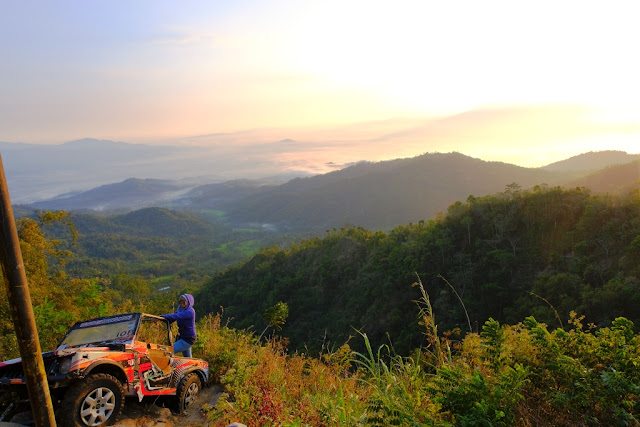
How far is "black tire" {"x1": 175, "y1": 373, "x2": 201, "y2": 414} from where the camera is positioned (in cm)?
519

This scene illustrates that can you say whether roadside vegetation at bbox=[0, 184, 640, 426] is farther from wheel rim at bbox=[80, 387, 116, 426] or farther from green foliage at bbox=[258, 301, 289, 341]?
wheel rim at bbox=[80, 387, 116, 426]

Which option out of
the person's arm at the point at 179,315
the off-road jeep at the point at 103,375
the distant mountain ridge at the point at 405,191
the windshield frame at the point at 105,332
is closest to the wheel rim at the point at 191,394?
the off-road jeep at the point at 103,375

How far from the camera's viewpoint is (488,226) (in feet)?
98.1

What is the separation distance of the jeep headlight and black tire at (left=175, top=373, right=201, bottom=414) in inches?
69.2

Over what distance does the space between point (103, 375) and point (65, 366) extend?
1.27 feet

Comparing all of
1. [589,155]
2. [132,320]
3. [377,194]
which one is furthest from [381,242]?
[589,155]

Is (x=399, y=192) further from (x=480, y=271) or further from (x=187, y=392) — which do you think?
(x=187, y=392)

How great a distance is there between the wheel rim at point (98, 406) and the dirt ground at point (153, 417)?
1.30ft

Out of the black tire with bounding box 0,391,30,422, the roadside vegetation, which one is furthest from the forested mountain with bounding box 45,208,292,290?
the black tire with bounding box 0,391,30,422

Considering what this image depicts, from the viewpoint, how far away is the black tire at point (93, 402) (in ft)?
12.1

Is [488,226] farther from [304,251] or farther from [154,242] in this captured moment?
[154,242]

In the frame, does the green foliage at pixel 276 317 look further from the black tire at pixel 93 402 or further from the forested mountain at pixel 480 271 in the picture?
the forested mountain at pixel 480 271

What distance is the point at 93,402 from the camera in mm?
3898

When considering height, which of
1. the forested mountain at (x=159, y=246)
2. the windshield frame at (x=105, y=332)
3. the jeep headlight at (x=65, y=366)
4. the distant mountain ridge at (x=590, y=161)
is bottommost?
the forested mountain at (x=159, y=246)
